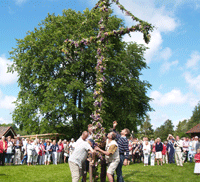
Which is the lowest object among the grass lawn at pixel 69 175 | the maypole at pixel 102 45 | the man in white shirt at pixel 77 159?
the grass lawn at pixel 69 175

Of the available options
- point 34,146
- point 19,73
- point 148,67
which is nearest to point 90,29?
point 19,73

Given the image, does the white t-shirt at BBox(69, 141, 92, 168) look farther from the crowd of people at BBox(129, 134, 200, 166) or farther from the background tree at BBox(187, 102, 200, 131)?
the background tree at BBox(187, 102, 200, 131)

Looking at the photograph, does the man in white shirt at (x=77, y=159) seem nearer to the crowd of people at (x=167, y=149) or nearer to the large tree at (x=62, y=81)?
the crowd of people at (x=167, y=149)

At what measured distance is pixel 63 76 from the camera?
24.9 m

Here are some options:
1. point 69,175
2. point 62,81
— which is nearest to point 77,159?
point 69,175

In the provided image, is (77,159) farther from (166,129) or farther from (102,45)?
(166,129)

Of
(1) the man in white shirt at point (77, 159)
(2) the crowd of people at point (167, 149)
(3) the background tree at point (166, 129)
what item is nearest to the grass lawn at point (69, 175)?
(2) the crowd of people at point (167, 149)

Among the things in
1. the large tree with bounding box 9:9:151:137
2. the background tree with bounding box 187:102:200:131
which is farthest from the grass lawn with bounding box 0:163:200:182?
the background tree with bounding box 187:102:200:131

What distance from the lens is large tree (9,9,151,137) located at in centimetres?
2400

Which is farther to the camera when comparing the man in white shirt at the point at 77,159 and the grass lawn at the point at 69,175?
the grass lawn at the point at 69,175

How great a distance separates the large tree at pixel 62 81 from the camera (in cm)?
2400

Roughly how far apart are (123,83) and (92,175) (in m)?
20.9

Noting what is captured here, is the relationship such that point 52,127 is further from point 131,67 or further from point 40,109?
point 131,67

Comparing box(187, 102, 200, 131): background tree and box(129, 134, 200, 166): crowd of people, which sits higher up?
box(187, 102, 200, 131): background tree
